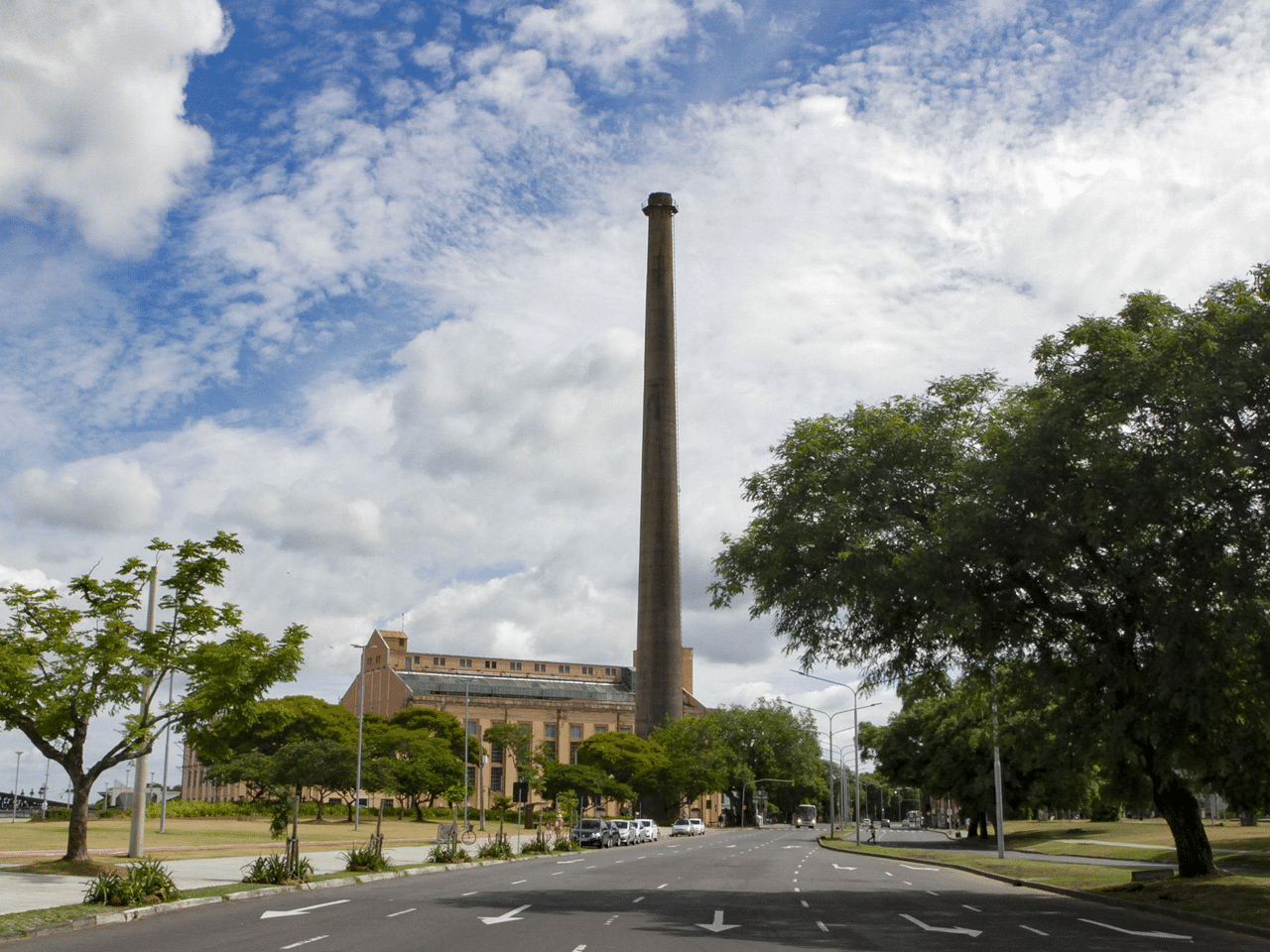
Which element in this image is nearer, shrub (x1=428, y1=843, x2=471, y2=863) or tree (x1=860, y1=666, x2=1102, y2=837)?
tree (x1=860, y1=666, x2=1102, y2=837)

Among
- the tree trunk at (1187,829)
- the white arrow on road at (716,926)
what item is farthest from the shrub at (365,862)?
the tree trunk at (1187,829)

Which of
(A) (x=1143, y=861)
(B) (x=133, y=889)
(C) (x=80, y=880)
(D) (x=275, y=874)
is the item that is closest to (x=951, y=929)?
(B) (x=133, y=889)

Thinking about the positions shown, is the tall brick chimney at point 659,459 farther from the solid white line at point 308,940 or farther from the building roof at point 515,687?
the solid white line at point 308,940

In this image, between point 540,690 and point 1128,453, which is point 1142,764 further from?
point 540,690

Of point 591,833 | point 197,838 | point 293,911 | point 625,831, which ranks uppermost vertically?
point 293,911

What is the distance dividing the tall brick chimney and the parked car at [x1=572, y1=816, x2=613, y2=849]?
29103 millimetres

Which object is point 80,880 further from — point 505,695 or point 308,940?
point 505,695

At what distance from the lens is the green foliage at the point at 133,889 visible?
1962cm

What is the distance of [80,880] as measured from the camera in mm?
23938

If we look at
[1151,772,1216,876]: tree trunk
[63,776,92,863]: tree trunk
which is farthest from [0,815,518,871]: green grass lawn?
[1151,772,1216,876]: tree trunk

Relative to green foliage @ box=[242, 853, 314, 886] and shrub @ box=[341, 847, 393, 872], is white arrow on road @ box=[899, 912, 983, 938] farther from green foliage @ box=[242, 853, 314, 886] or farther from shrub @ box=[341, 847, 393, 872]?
shrub @ box=[341, 847, 393, 872]

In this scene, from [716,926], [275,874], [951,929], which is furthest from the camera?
[275,874]

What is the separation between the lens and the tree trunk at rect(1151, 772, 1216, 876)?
2573 cm

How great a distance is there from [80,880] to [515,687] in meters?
126
